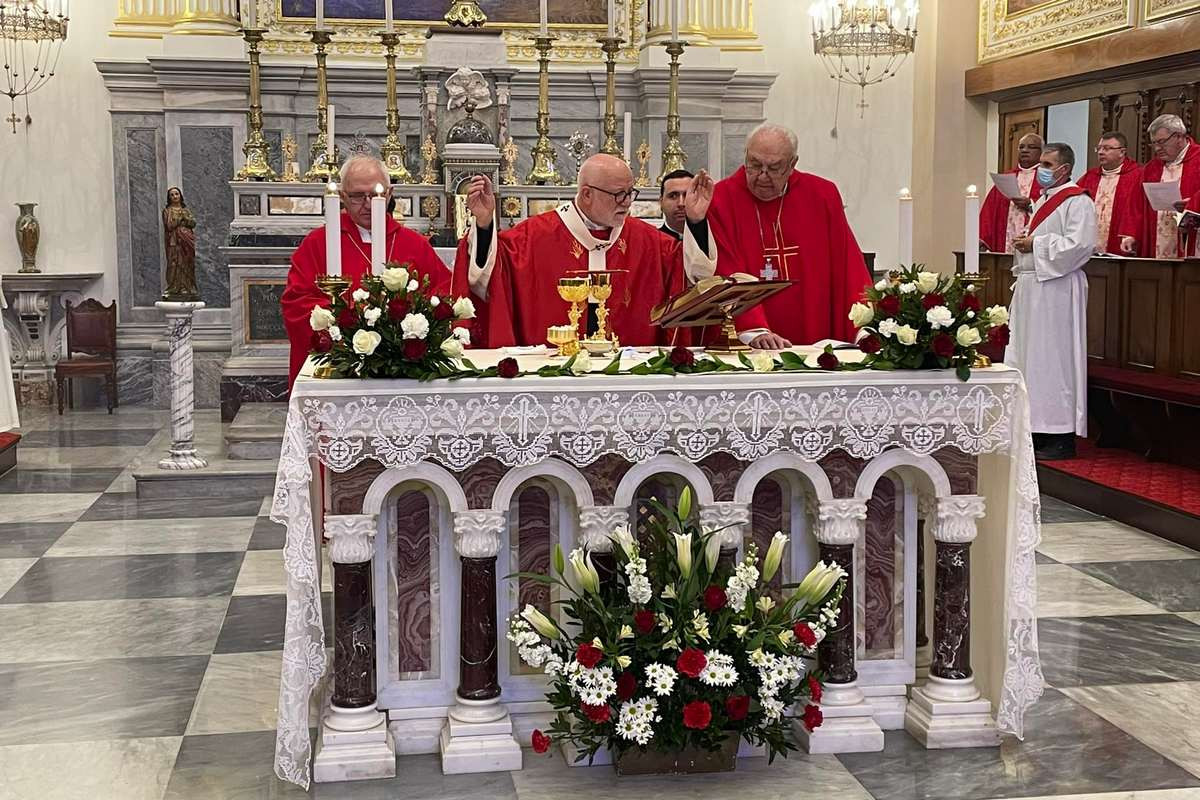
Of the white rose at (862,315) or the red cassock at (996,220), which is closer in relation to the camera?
the white rose at (862,315)

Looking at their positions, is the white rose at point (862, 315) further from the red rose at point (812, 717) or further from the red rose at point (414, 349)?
the red rose at point (414, 349)

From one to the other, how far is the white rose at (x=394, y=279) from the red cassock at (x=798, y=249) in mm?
1667

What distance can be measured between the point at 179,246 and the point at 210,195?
493mm

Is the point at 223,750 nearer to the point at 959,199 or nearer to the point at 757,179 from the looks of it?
the point at 757,179

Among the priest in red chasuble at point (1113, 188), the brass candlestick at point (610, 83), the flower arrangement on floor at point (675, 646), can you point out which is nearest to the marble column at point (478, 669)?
the flower arrangement on floor at point (675, 646)

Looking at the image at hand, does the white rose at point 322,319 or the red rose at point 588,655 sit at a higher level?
the white rose at point 322,319

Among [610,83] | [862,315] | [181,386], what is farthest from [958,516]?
[610,83]

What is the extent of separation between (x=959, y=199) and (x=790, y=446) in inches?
377

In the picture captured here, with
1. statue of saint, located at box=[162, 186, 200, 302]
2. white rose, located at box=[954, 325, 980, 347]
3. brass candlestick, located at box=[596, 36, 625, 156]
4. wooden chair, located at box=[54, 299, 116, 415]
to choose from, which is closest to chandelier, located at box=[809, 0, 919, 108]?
brass candlestick, located at box=[596, 36, 625, 156]

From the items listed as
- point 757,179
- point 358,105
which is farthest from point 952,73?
point 757,179

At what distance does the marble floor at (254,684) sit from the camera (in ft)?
12.9

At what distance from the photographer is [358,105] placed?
12070mm

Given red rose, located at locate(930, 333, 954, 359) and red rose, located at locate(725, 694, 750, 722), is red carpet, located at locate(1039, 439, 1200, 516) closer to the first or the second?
red rose, located at locate(930, 333, 954, 359)

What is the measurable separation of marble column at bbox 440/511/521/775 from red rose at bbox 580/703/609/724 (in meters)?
0.38
